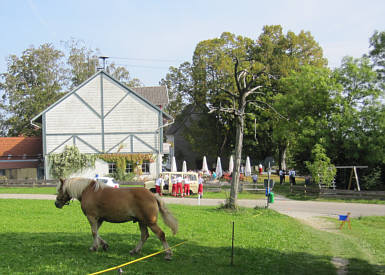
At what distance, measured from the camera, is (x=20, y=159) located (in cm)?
4050

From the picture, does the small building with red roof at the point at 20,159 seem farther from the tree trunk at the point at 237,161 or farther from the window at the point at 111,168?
the tree trunk at the point at 237,161

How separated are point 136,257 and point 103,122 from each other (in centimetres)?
3016

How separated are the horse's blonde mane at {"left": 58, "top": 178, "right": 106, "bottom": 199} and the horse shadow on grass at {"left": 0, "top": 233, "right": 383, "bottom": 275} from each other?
4.18 feet

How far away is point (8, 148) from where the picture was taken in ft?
133

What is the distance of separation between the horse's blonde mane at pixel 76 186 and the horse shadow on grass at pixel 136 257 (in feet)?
4.18

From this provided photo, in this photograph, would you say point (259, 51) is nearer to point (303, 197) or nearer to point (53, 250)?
point (303, 197)

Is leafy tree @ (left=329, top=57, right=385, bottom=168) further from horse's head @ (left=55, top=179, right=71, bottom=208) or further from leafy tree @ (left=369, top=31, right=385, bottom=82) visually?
horse's head @ (left=55, top=179, right=71, bottom=208)

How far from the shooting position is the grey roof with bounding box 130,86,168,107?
43.0 metres

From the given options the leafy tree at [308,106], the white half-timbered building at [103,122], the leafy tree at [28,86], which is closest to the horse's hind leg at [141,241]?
the leafy tree at [308,106]

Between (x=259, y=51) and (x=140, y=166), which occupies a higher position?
(x=259, y=51)

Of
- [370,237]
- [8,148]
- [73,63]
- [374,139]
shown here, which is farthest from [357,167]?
[73,63]

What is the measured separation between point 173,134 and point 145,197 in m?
52.9

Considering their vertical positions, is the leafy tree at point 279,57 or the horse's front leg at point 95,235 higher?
the leafy tree at point 279,57

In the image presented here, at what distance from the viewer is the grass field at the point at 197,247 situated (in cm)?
798
